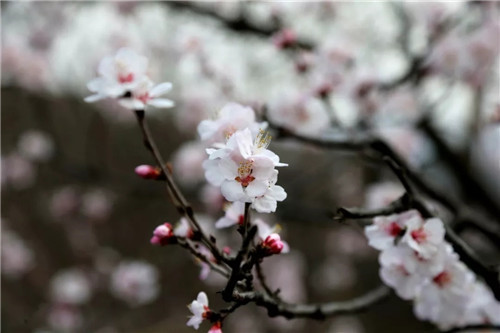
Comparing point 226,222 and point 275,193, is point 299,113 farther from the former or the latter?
point 275,193

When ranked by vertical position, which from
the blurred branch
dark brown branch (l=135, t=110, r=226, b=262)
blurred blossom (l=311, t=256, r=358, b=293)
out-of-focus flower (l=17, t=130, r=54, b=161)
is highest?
dark brown branch (l=135, t=110, r=226, b=262)

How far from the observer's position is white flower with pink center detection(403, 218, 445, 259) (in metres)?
0.95

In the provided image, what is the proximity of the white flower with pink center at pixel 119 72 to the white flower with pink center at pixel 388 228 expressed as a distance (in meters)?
0.65

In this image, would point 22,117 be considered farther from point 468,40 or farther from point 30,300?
point 468,40

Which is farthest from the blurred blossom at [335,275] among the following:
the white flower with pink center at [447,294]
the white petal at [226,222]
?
the white petal at [226,222]

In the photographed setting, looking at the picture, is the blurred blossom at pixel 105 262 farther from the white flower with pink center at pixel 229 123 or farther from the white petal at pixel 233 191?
the white petal at pixel 233 191

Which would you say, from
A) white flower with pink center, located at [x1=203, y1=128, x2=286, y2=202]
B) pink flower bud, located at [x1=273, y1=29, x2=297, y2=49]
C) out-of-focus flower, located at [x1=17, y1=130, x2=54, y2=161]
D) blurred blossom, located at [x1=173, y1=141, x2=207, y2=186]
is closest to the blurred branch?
blurred blossom, located at [x1=173, y1=141, x2=207, y2=186]

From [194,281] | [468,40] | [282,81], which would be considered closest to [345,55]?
[468,40]

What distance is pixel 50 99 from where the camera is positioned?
628 cm

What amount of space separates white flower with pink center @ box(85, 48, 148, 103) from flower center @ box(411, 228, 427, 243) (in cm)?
72

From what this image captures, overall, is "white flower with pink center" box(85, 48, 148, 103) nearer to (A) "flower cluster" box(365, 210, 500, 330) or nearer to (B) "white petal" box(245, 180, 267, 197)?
(B) "white petal" box(245, 180, 267, 197)

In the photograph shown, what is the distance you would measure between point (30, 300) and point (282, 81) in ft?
13.4

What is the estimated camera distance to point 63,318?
13.0ft

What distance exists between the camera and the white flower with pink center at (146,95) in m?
1.05
